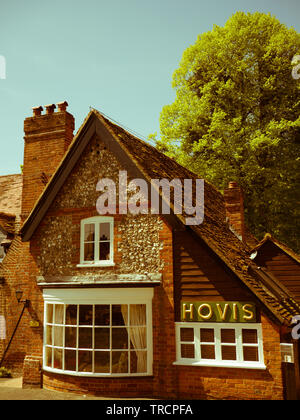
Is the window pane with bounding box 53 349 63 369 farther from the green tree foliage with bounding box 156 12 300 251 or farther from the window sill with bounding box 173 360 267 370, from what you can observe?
the green tree foliage with bounding box 156 12 300 251

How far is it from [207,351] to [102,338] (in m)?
3.02

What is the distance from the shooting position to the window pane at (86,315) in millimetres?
10664

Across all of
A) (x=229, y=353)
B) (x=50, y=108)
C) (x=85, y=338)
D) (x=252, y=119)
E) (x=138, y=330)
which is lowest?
(x=229, y=353)

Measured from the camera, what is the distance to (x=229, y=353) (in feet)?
31.9

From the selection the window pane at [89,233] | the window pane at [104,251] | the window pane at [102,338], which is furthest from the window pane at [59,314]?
the window pane at [89,233]

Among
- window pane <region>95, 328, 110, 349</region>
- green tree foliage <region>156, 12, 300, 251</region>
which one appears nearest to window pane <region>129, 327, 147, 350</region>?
window pane <region>95, 328, 110, 349</region>

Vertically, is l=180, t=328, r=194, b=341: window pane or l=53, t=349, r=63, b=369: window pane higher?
l=180, t=328, r=194, b=341: window pane

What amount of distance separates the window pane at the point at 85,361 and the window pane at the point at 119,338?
2.68ft

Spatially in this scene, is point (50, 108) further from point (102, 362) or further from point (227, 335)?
point (227, 335)

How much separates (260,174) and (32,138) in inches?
446

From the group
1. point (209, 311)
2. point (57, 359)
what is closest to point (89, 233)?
point (57, 359)

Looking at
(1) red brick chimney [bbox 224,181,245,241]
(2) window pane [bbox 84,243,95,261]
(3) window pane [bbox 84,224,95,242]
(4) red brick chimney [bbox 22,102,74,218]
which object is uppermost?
(4) red brick chimney [bbox 22,102,74,218]

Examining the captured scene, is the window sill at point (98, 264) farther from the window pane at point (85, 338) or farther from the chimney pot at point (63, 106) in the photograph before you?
the chimney pot at point (63, 106)

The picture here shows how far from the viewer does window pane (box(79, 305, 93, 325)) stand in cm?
1066
